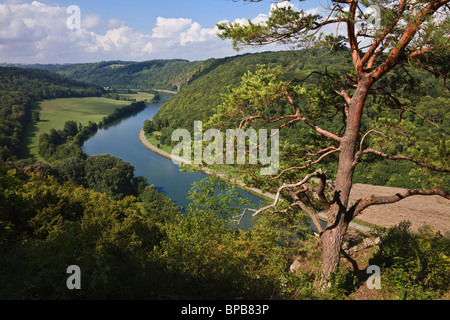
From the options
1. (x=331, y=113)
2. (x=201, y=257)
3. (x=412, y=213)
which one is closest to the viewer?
(x=201, y=257)

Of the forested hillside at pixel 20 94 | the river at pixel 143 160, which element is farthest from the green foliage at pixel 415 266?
the forested hillside at pixel 20 94

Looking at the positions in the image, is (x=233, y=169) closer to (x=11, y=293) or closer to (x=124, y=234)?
(x=11, y=293)

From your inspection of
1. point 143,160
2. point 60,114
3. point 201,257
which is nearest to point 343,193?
point 201,257

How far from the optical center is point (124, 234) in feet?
28.8

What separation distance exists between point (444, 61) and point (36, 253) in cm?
694

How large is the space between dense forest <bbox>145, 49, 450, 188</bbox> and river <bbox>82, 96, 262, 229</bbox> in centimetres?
616

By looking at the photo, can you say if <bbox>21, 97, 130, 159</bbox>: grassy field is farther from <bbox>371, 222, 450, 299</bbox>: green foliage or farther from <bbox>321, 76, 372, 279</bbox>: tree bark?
<bbox>371, 222, 450, 299</bbox>: green foliage

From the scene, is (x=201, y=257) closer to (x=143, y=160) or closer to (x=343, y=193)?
(x=343, y=193)

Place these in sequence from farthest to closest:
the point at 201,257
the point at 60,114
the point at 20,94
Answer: the point at 20,94 → the point at 60,114 → the point at 201,257

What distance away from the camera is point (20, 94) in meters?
81.6

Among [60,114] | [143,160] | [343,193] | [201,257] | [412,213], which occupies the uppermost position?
[60,114]

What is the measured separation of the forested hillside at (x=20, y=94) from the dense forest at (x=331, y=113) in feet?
87.8

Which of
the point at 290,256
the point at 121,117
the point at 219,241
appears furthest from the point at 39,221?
the point at 121,117

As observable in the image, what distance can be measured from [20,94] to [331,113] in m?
106
